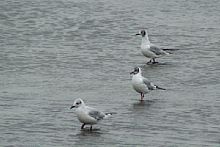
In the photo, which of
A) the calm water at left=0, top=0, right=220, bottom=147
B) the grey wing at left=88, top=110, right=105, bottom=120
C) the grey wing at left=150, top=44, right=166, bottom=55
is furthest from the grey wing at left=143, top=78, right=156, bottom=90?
the grey wing at left=150, top=44, right=166, bottom=55

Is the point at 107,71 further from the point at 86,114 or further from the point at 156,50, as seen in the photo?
the point at 86,114

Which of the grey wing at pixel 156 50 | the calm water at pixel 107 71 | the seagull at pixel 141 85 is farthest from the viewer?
the grey wing at pixel 156 50

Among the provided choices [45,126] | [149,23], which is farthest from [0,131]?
[149,23]

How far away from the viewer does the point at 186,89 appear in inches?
661

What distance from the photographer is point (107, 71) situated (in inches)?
729

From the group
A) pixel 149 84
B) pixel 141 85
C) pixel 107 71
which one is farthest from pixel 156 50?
pixel 141 85

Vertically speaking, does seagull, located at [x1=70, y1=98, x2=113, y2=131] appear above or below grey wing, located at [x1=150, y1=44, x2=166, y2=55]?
below

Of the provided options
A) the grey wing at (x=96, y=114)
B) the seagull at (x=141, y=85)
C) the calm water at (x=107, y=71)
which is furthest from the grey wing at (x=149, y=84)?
the grey wing at (x=96, y=114)

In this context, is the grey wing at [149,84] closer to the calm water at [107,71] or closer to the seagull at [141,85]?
the seagull at [141,85]

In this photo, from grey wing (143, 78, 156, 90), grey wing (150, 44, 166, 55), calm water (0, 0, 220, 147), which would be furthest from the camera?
grey wing (150, 44, 166, 55)

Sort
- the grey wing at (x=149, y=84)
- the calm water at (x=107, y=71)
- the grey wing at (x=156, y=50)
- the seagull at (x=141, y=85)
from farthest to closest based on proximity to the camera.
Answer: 1. the grey wing at (x=156, y=50)
2. the grey wing at (x=149, y=84)
3. the seagull at (x=141, y=85)
4. the calm water at (x=107, y=71)

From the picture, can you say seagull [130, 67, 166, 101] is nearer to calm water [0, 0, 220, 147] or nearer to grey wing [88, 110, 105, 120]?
calm water [0, 0, 220, 147]

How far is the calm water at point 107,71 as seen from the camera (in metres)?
13.3

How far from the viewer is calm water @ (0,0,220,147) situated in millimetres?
13266
